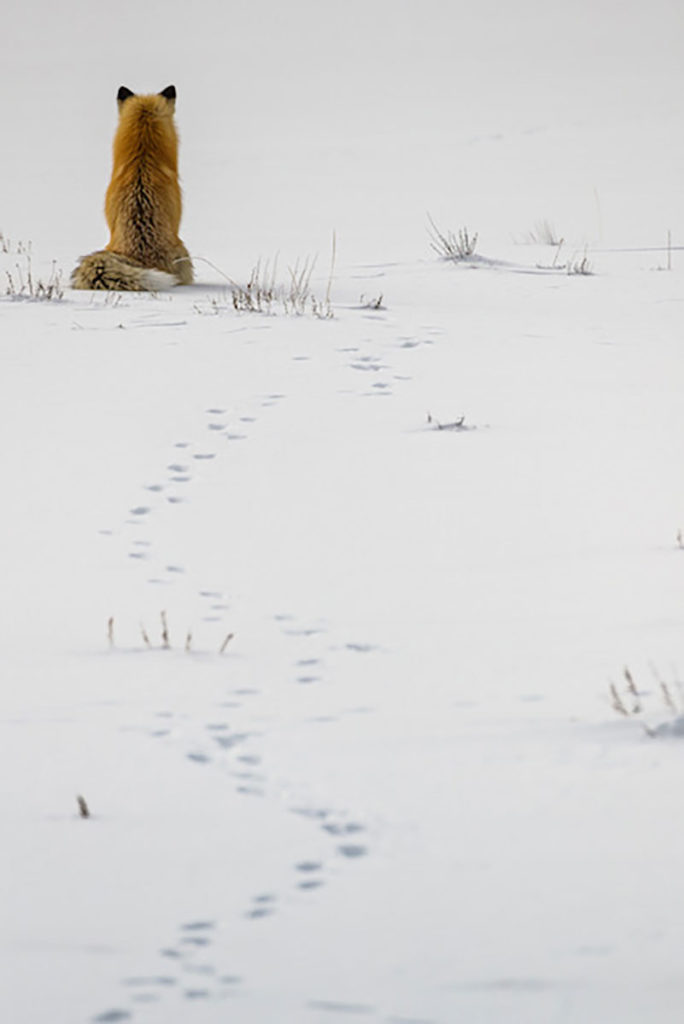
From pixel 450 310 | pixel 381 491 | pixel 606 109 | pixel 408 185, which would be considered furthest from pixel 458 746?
pixel 606 109

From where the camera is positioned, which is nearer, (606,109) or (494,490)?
(494,490)

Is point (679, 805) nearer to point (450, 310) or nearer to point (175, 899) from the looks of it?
point (175, 899)

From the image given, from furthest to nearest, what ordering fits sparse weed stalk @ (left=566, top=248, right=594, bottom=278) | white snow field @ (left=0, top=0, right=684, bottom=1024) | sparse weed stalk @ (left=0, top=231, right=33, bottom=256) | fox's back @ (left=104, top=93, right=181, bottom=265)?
sparse weed stalk @ (left=0, top=231, right=33, bottom=256) → sparse weed stalk @ (left=566, top=248, right=594, bottom=278) → fox's back @ (left=104, top=93, right=181, bottom=265) → white snow field @ (left=0, top=0, right=684, bottom=1024)

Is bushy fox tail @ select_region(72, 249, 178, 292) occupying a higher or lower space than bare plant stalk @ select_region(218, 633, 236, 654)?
higher

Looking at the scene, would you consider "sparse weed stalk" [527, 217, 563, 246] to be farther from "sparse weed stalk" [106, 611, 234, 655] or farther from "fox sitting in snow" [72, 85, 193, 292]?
"sparse weed stalk" [106, 611, 234, 655]

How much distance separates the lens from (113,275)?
28.2ft

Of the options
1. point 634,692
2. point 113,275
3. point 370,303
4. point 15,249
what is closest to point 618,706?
point 634,692

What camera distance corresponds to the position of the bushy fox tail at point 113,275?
8602 millimetres

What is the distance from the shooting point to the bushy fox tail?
28.2 feet

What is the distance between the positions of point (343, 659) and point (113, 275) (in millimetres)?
5662

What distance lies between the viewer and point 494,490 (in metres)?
4.81

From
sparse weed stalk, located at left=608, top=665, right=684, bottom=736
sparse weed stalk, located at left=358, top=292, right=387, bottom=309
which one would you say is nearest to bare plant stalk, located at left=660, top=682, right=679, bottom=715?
sparse weed stalk, located at left=608, top=665, right=684, bottom=736

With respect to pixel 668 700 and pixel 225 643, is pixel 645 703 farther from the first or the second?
pixel 225 643

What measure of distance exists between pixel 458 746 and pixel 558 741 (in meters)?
0.22
